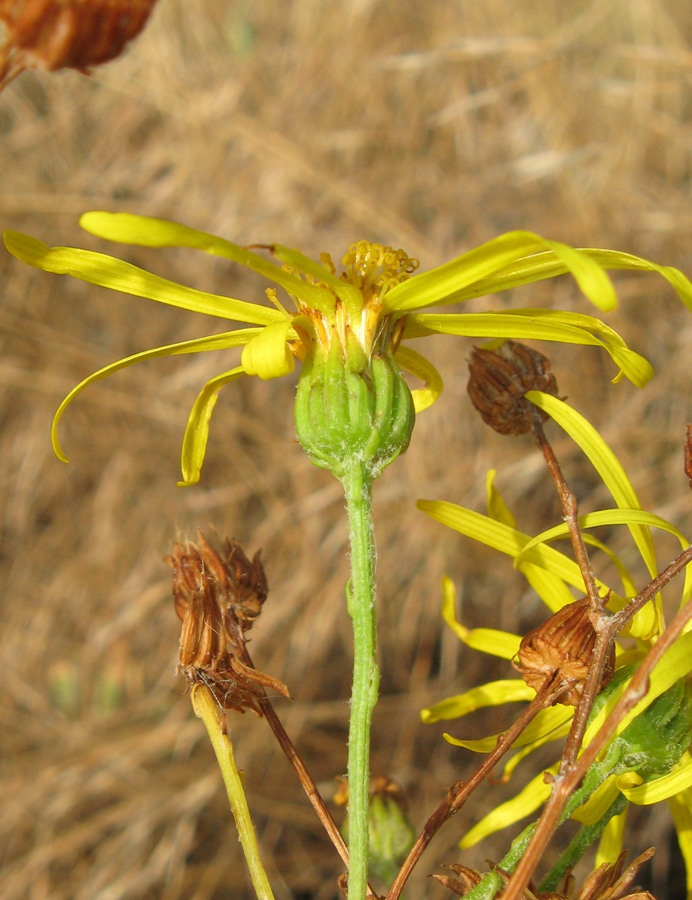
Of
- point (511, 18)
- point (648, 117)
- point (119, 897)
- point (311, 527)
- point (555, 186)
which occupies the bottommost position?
point (119, 897)

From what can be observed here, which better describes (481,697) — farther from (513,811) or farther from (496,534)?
(496,534)

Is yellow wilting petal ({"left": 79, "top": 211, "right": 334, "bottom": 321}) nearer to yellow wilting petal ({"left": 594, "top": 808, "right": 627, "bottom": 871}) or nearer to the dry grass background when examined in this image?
yellow wilting petal ({"left": 594, "top": 808, "right": 627, "bottom": 871})

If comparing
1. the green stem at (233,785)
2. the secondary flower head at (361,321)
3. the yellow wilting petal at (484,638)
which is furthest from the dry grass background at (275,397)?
→ the green stem at (233,785)

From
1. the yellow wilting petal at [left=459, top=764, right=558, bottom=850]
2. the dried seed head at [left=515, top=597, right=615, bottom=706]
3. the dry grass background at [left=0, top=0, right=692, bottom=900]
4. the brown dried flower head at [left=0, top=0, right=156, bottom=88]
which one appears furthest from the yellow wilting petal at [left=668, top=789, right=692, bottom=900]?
the dry grass background at [left=0, top=0, right=692, bottom=900]

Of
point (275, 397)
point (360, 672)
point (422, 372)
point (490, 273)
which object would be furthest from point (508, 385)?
point (275, 397)

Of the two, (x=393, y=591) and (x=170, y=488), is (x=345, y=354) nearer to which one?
(x=393, y=591)

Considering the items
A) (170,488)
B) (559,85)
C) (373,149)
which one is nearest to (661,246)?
(559,85)
